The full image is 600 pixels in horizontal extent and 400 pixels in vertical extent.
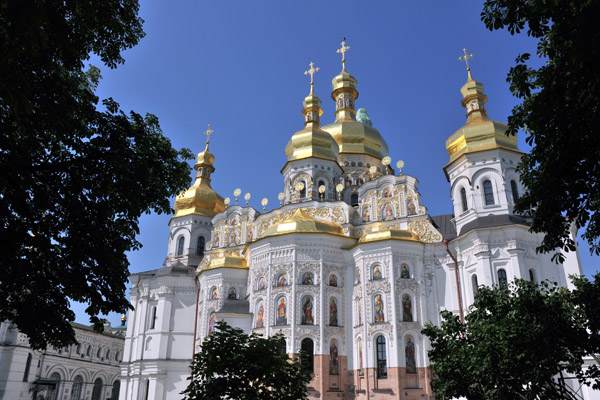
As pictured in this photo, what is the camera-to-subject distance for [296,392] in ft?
39.7

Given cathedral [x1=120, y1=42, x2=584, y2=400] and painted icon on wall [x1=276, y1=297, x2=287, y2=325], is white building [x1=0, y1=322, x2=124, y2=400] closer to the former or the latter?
cathedral [x1=120, y1=42, x2=584, y2=400]

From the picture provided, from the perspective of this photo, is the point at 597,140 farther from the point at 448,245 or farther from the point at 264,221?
the point at 264,221

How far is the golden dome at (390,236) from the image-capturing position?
26.3 meters

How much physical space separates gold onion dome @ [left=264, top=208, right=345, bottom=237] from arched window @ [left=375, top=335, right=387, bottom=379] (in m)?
6.21

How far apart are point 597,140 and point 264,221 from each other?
991 inches

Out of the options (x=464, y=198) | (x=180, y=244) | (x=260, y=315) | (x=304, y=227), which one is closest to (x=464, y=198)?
(x=464, y=198)

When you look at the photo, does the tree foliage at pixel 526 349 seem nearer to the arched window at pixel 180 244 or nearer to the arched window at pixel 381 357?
the arched window at pixel 381 357

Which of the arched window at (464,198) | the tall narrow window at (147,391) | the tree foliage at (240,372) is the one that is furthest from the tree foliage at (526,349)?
the tall narrow window at (147,391)

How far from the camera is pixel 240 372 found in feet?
39.0

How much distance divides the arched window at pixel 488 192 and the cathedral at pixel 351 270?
7cm

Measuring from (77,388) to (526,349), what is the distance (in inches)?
1898

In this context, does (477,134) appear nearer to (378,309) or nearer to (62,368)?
(378,309)

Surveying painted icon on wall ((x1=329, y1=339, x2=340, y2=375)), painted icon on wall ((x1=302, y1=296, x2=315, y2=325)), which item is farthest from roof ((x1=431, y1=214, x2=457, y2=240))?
painted icon on wall ((x1=329, y1=339, x2=340, y2=375))

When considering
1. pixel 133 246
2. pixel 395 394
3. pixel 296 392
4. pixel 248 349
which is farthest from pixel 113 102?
pixel 395 394
